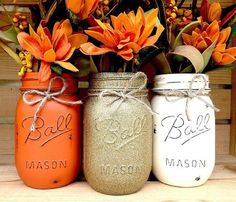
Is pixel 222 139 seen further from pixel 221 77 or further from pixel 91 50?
pixel 91 50

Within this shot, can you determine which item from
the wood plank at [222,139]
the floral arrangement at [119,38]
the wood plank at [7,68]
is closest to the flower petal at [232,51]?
the floral arrangement at [119,38]

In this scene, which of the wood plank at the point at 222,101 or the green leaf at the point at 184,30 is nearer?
the green leaf at the point at 184,30

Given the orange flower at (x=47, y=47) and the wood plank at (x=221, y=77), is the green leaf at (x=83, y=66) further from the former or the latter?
the wood plank at (x=221, y=77)

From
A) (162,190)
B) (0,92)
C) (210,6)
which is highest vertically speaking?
(210,6)

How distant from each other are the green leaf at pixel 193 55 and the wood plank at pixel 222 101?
228 mm

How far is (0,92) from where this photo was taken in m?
0.63

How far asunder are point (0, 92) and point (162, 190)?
0.38m

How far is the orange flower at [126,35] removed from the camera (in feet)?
1.35

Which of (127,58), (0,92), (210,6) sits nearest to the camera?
(127,58)

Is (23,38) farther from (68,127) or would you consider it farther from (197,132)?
(197,132)

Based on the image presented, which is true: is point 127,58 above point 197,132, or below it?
above

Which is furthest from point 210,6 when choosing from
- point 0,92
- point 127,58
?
point 0,92

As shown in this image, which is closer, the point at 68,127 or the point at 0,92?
the point at 68,127

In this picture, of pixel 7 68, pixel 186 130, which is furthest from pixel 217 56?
pixel 7 68
